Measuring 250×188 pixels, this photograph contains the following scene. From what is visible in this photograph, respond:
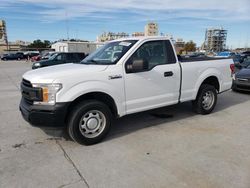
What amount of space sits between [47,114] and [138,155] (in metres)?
1.60

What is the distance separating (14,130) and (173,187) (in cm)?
353

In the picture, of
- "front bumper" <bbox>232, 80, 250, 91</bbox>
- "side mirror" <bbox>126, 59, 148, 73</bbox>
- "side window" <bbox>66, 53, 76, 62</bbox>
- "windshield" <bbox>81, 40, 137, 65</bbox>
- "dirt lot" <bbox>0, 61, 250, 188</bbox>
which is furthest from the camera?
"side window" <bbox>66, 53, 76, 62</bbox>

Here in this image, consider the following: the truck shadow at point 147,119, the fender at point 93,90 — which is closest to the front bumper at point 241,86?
the truck shadow at point 147,119

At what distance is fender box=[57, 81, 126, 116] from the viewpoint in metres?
3.51

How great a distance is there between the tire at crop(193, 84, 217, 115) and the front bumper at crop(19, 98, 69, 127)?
334 centimetres

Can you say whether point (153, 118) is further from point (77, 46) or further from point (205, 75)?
point (77, 46)

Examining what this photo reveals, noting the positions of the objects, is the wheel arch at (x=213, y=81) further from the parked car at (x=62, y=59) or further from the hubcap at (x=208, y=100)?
the parked car at (x=62, y=59)

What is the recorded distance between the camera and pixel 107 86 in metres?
3.85

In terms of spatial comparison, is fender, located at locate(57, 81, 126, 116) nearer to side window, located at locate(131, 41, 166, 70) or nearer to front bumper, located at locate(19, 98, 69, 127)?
front bumper, located at locate(19, 98, 69, 127)

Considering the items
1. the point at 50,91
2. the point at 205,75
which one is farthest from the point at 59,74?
the point at 205,75

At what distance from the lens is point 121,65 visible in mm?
3990

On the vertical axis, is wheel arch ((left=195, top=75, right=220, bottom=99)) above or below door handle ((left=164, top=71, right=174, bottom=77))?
below

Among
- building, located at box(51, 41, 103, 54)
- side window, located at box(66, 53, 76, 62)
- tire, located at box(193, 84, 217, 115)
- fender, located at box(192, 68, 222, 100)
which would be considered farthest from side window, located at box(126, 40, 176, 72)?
building, located at box(51, 41, 103, 54)

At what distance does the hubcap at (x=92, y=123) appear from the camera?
3.82 metres
